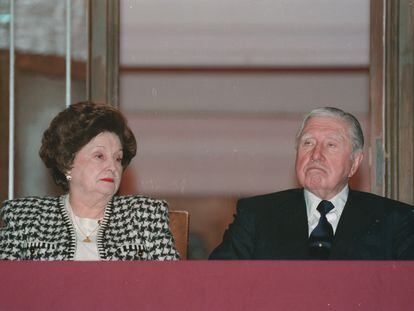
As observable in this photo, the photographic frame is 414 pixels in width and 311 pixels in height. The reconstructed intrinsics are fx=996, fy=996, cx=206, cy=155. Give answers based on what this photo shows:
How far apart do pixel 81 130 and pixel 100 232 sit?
0.33 metres

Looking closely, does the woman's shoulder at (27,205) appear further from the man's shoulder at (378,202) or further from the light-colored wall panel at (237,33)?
the light-colored wall panel at (237,33)

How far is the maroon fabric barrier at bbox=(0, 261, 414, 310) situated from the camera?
6.59 ft

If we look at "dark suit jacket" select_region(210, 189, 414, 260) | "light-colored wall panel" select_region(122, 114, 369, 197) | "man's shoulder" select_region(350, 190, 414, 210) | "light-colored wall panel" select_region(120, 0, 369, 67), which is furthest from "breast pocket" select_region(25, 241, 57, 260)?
"light-colored wall panel" select_region(120, 0, 369, 67)

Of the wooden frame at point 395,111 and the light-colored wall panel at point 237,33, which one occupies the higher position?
the light-colored wall panel at point 237,33

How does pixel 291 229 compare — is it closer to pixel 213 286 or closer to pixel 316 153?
pixel 316 153

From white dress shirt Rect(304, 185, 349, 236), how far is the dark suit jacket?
0.02 meters

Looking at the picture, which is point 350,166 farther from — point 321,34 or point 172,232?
point 321,34

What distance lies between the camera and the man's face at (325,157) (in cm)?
302

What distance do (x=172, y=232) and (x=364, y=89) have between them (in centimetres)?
131

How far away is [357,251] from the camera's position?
2.86 m

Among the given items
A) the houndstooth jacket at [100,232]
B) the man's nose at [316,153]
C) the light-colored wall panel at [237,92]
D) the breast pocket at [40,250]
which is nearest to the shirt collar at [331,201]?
the man's nose at [316,153]

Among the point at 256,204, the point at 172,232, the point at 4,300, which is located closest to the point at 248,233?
the point at 256,204

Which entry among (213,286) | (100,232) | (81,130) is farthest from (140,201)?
(213,286)

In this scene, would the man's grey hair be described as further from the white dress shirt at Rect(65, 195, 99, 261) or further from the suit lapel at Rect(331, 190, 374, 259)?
the white dress shirt at Rect(65, 195, 99, 261)
